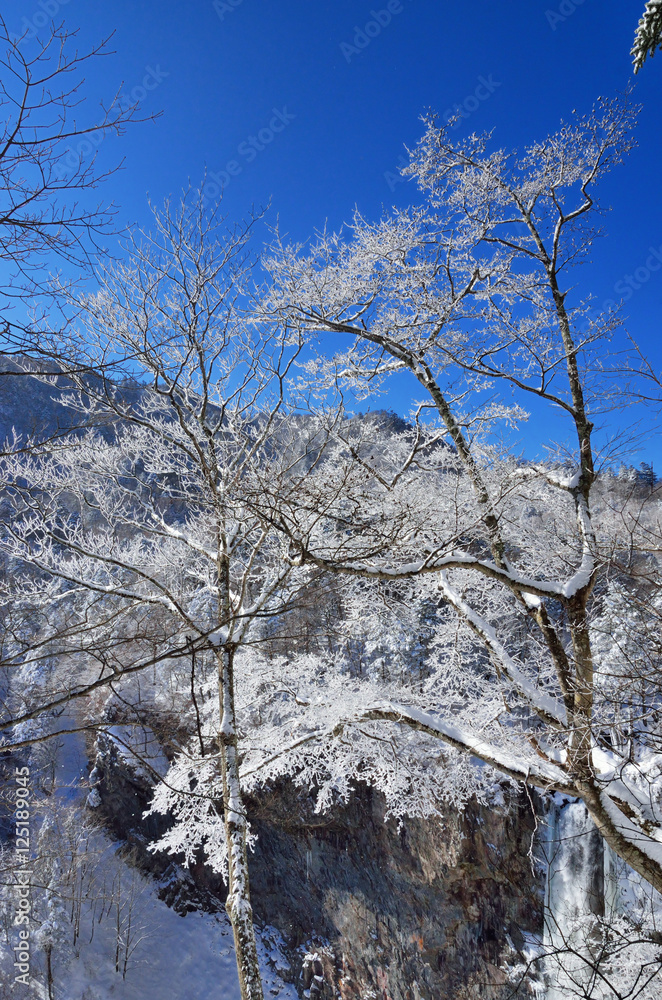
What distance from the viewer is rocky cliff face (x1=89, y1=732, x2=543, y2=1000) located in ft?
34.8

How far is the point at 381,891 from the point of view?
42.1 ft

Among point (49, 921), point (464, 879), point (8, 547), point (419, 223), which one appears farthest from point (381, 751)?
point (49, 921)

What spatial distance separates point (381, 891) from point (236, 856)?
11.8m

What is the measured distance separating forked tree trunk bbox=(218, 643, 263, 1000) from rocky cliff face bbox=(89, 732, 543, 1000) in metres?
8.11

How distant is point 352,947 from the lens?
42.5ft

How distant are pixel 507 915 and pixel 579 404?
38.5 ft

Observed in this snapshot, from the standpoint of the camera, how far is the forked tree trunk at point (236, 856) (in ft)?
11.6

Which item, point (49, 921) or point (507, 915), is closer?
point (507, 915)

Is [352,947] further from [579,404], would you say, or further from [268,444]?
[579,404]

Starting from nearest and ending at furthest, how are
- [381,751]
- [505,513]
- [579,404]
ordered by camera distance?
[579,404] < [505,513] < [381,751]

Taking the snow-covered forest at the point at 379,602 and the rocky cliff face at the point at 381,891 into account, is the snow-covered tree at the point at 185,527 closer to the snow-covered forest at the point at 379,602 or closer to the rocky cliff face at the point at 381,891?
the snow-covered forest at the point at 379,602

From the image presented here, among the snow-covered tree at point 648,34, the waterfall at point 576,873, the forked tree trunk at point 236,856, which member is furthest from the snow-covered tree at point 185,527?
the waterfall at point 576,873

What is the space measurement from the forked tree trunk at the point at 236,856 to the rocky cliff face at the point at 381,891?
8112 mm

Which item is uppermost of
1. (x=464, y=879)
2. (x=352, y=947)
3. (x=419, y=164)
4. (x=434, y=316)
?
(x=419, y=164)
